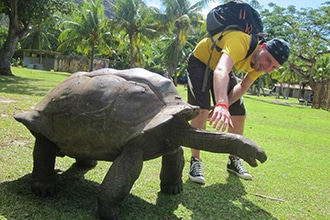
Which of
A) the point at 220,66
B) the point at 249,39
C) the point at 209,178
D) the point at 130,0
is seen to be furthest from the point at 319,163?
the point at 130,0

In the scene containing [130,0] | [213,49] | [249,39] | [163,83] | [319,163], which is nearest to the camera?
[163,83]

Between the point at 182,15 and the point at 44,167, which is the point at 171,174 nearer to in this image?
the point at 44,167

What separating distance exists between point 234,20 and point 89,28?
28407 millimetres

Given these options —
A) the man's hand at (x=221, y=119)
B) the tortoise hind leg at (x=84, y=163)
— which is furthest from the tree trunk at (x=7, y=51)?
the man's hand at (x=221, y=119)

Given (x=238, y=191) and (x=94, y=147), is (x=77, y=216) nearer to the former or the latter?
(x=94, y=147)

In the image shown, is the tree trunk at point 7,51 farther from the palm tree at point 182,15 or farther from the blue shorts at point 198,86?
the palm tree at point 182,15

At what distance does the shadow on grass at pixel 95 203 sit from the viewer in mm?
2129

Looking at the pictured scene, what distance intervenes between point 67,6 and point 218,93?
1475 cm

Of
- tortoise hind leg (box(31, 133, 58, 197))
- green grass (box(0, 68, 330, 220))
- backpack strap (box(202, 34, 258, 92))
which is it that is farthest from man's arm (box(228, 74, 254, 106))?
tortoise hind leg (box(31, 133, 58, 197))

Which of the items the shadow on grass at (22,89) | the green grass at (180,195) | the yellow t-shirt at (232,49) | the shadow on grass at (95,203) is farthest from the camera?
the shadow on grass at (22,89)

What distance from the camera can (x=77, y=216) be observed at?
2.10 m

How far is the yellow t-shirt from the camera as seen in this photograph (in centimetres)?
250

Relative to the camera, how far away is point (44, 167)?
7.79ft

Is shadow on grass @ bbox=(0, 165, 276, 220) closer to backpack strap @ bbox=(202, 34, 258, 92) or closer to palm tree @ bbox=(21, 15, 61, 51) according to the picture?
backpack strap @ bbox=(202, 34, 258, 92)
